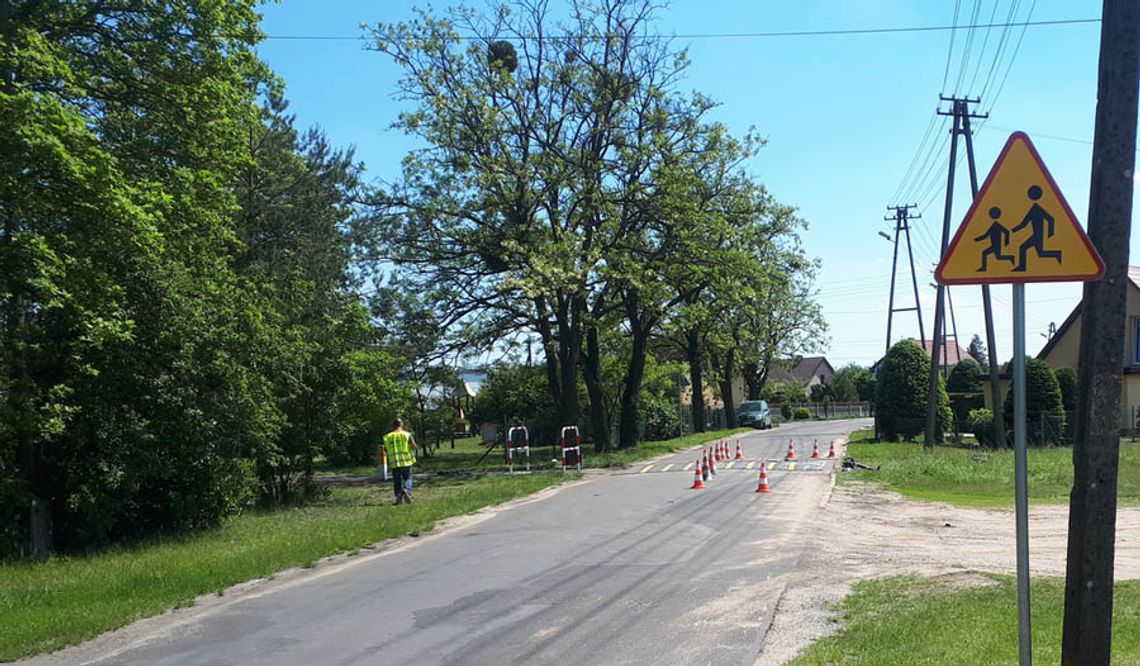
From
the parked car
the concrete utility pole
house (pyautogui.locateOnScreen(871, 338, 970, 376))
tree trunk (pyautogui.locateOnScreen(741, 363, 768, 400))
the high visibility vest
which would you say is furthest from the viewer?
tree trunk (pyautogui.locateOnScreen(741, 363, 768, 400))

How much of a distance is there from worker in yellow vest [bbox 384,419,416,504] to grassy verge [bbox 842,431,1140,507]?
10168 mm

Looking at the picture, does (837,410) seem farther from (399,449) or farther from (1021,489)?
(1021,489)

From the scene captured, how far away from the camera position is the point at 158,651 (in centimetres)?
740

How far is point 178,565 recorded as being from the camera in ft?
38.1

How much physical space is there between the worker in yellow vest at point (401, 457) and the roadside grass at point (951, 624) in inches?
454

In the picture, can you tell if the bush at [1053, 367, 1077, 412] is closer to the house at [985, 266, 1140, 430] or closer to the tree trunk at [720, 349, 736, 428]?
the house at [985, 266, 1140, 430]

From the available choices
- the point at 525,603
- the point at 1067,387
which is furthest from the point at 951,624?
the point at 1067,387

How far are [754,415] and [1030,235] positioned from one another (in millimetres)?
55337

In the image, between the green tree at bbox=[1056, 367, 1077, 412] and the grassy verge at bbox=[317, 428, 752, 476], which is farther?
the green tree at bbox=[1056, 367, 1077, 412]

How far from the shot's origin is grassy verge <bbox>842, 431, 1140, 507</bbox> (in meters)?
17.0

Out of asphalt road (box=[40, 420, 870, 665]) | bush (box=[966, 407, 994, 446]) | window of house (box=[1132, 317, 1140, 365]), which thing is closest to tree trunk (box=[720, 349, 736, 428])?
window of house (box=[1132, 317, 1140, 365])

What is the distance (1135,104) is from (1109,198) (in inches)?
21.0

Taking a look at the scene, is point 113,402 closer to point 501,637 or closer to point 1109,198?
point 501,637

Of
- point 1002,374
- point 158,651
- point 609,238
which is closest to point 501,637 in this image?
point 158,651
